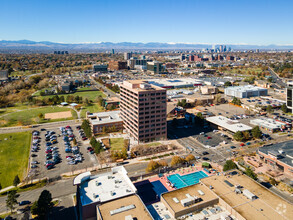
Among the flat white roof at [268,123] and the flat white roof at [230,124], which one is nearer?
the flat white roof at [230,124]

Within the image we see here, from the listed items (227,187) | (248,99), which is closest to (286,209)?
(227,187)

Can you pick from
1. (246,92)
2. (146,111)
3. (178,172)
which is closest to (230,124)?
(146,111)

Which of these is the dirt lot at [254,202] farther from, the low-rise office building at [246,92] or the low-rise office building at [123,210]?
the low-rise office building at [246,92]

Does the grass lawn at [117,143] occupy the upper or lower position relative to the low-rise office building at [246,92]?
lower

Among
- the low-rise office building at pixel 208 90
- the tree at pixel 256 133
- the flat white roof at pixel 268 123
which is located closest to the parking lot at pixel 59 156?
the tree at pixel 256 133

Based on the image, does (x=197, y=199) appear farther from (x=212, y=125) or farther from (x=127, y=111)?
(x=212, y=125)

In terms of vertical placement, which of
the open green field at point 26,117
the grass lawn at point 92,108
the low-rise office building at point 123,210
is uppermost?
the low-rise office building at point 123,210

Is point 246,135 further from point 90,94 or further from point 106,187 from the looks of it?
point 90,94
